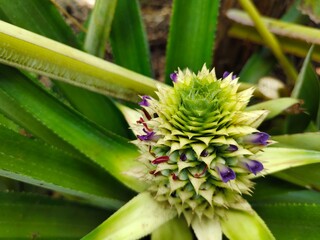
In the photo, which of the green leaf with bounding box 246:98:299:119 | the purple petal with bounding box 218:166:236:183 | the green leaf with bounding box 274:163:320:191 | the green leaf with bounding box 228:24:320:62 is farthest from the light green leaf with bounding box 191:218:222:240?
the green leaf with bounding box 228:24:320:62

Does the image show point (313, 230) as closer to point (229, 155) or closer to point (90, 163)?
point (229, 155)

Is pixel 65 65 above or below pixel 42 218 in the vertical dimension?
above

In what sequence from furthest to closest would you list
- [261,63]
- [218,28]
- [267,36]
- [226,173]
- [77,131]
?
[218,28], [261,63], [267,36], [77,131], [226,173]

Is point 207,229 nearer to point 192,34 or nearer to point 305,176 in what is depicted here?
point 305,176

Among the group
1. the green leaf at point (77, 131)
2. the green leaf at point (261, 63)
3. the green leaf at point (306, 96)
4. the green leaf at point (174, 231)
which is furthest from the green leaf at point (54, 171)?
the green leaf at point (261, 63)

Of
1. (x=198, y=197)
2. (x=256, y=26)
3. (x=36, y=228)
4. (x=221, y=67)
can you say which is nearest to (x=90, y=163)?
(x=36, y=228)

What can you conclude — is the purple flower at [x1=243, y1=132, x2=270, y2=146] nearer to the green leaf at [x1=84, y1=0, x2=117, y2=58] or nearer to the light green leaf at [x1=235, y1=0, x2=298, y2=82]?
the green leaf at [x1=84, y1=0, x2=117, y2=58]

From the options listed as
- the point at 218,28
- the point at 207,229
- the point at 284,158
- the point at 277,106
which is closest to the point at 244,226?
the point at 207,229
